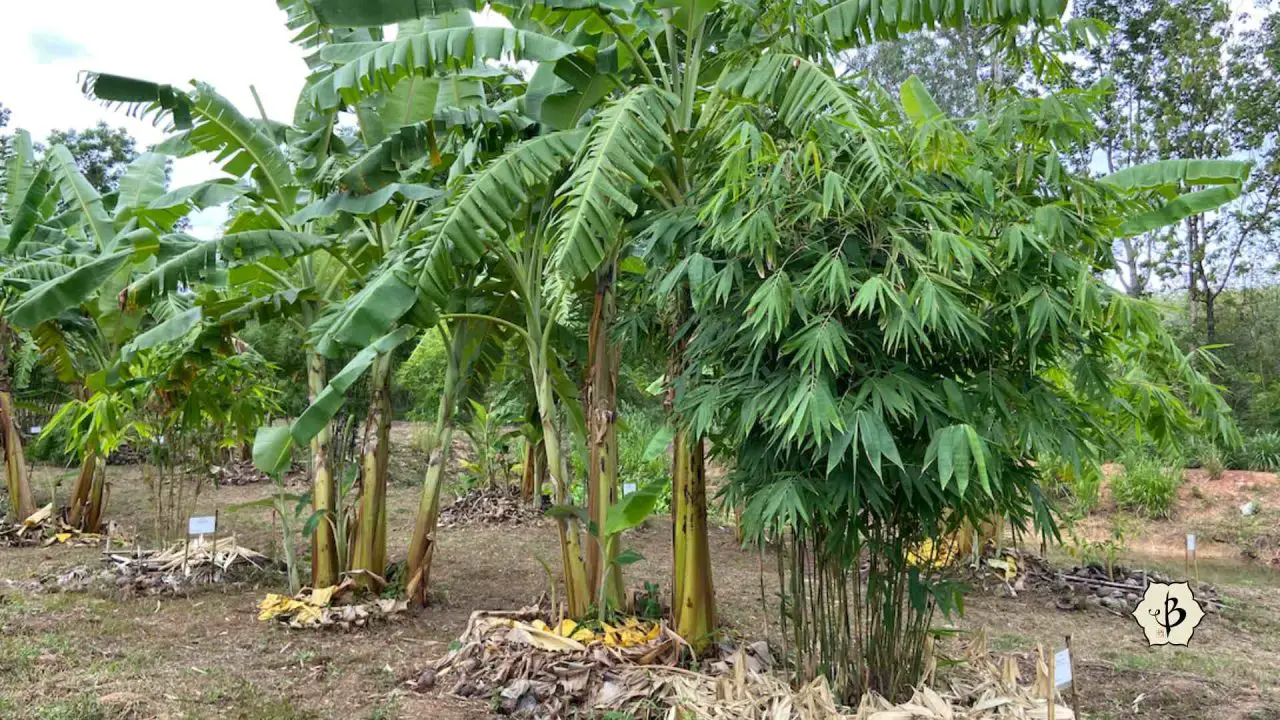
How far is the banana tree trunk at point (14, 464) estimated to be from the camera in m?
8.10

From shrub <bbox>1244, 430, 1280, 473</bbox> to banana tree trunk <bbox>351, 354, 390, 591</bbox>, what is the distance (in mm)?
13427

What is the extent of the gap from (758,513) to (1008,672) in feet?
5.12

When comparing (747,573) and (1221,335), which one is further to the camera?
(1221,335)

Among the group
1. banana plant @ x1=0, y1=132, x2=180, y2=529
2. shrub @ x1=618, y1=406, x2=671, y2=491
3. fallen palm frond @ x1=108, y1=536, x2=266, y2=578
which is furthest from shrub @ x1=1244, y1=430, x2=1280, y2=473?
banana plant @ x1=0, y1=132, x2=180, y2=529

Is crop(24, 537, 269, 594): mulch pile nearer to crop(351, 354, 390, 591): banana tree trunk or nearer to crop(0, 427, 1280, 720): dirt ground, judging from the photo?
crop(0, 427, 1280, 720): dirt ground

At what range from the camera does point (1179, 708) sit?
13.9ft

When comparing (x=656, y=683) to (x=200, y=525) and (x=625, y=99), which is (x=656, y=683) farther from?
(x=200, y=525)

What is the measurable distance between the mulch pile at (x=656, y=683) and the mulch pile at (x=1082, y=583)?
3187 millimetres

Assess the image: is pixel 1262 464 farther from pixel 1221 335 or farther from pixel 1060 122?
pixel 1060 122

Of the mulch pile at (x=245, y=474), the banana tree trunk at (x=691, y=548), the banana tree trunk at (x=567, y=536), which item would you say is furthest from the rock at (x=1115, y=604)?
the mulch pile at (x=245, y=474)

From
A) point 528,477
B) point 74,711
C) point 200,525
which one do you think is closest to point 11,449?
point 200,525

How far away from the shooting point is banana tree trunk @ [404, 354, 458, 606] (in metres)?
5.53

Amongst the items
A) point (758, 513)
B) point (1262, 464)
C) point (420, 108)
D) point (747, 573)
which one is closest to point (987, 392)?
point (758, 513)

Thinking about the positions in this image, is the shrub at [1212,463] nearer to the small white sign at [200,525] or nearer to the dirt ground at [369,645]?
the dirt ground at [369,645]
